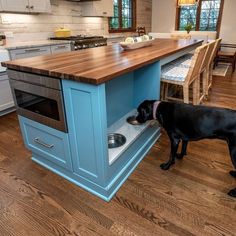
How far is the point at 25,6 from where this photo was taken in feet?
10.1

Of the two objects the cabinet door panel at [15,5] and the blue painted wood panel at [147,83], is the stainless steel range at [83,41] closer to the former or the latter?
the cabinet door panel at [15,5]

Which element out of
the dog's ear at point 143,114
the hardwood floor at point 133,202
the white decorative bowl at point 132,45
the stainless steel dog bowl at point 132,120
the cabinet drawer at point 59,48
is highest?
the white decorative bowl at point 132,45

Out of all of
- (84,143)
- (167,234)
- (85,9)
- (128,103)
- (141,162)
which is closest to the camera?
(167,234)

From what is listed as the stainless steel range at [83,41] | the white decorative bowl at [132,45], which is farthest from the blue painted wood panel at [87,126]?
the stainless steel range at [83,41]

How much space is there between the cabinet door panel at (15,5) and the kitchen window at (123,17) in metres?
2.83

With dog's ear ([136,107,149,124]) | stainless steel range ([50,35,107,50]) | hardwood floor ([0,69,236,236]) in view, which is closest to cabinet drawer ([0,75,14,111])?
hardwood floor ([0,69,236,236])

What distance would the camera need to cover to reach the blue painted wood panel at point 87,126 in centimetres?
117

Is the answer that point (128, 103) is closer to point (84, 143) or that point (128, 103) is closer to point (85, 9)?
point (84, 143)

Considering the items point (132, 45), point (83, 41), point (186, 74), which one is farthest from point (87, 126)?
point (83, 41)

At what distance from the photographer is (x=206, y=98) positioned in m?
3.31

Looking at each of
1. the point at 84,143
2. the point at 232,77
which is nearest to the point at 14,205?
the point at 84,143

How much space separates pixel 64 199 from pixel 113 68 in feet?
3.27

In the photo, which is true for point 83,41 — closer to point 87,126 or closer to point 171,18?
point 87,126

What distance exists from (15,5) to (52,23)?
1.05 metres
